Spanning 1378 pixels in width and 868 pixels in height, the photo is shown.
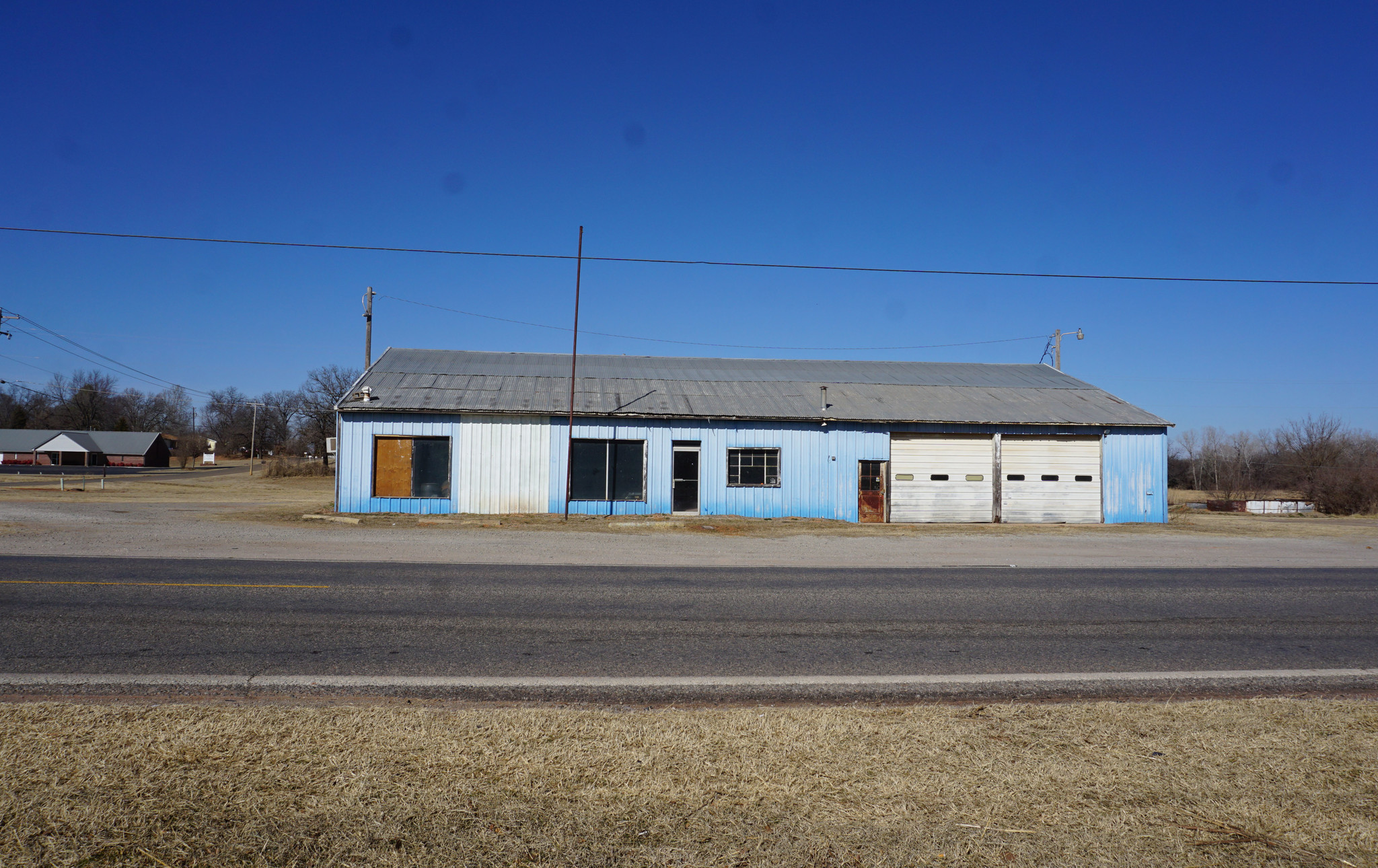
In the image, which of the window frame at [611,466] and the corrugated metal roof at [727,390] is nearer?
the window frame at [611,466]

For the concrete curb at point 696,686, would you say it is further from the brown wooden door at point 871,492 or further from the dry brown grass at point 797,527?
the brown wooden door at point 871,492

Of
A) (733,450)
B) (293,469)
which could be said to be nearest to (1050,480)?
(733,450)

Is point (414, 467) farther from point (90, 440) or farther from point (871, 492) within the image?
point (90, 440)

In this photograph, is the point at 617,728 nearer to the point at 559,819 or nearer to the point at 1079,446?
the point at 559,819

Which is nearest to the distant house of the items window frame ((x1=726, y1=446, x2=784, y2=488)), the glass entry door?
the glass entry door

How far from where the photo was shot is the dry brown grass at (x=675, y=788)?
2.93 m

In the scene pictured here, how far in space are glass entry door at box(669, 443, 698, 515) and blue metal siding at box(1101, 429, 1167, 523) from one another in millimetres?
12531

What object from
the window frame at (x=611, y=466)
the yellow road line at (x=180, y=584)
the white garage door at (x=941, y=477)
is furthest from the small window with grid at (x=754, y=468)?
the yellow road line at (x=180, y=584)

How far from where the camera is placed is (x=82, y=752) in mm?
3646

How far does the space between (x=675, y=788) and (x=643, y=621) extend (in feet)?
13.9

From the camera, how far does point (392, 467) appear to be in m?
22.7

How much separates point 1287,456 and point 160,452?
10639 centimetres

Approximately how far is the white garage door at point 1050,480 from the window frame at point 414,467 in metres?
16.2

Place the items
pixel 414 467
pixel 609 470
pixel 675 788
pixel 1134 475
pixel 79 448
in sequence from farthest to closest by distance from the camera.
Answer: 1. pixel 79 448
2. pixel 1134 475
3. pixel 609 470
4. pixel 414 467
5. pixel 675 788
